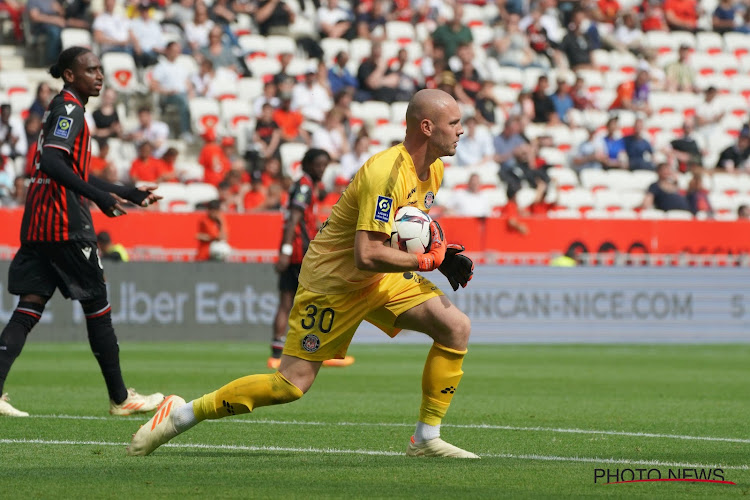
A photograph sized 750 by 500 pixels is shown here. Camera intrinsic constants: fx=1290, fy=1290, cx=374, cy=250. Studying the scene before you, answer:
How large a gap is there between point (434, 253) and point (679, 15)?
25.4 meters

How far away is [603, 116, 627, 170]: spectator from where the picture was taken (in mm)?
24766

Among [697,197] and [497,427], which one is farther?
[697,197]

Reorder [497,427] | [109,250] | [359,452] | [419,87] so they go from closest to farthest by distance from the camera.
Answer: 1. [359,452]
2. [497,427]
3. [109,250]
4. [419,87]

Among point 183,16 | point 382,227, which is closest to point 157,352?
point 183,16

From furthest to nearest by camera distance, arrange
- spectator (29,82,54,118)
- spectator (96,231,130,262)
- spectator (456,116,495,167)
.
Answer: spectator (456,116,495,167) < spectator (29,82,54,118) < spectator (96,231,130,262)

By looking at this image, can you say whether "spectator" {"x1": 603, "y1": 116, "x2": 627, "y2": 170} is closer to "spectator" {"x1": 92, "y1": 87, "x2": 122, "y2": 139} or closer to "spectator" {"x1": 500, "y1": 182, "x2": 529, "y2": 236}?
"spectator" {"x1": 500, "y1": 182, "x2": 529, "y2": 236}

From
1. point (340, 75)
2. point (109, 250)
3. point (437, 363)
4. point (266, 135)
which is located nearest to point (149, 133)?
point (266, 135)

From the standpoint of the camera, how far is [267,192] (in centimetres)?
1997

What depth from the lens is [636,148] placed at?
2509 cm

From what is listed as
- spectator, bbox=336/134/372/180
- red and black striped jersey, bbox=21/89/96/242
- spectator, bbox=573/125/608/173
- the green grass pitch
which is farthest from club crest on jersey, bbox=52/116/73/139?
spectator, bbox=573/125/608/173

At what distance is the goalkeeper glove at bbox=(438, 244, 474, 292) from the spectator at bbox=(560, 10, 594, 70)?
21572 millimetres

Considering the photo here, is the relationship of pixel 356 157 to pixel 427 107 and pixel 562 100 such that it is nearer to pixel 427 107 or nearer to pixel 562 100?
pixel 562 100

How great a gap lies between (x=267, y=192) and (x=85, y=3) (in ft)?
16.7

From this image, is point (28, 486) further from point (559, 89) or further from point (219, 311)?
point (559, 89)
